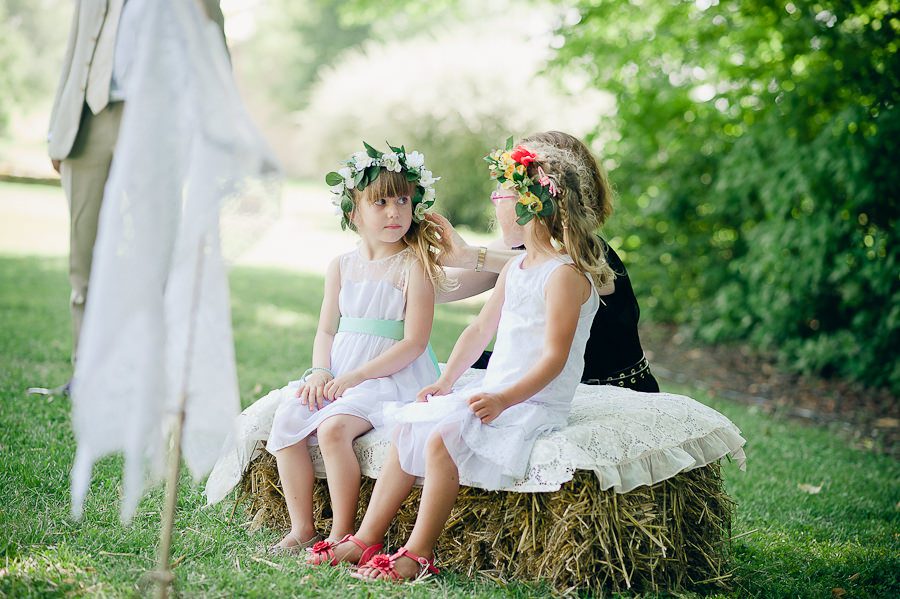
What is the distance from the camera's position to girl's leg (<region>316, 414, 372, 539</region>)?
2.93 meters

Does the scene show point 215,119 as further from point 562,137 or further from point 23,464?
point 23,464

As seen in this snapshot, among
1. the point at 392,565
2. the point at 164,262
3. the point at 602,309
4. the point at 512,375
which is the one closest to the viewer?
the point at 164,262

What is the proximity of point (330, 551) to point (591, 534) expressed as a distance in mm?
813

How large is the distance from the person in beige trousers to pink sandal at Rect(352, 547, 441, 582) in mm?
2510

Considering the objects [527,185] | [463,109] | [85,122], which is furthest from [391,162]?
[463,109]

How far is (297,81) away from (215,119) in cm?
3128

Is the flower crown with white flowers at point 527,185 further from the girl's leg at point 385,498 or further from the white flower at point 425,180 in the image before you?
the girl's leg at point 385,498

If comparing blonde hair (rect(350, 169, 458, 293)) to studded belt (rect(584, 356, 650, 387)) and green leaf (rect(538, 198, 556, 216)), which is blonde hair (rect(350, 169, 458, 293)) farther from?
studded belt (rect(584, 356, 650, 387))

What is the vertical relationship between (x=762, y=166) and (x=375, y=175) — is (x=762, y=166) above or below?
above

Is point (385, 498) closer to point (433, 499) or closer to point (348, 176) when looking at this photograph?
point (433, 499)

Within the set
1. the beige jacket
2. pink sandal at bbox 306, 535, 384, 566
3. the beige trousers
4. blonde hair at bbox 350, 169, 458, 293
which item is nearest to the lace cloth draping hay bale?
pink sandal at bbox 306, 535, 384, 566

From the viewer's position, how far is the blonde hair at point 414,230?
327cm

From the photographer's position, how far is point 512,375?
115 inches

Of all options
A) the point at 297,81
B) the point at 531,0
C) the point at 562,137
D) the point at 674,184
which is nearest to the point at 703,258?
the point at 674,184
